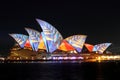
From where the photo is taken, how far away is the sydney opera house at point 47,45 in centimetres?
14975

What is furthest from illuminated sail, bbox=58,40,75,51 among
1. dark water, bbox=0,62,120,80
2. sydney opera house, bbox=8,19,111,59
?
dark water, bbox=0,62,120,80

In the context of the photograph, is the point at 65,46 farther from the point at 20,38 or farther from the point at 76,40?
the point at 20,38

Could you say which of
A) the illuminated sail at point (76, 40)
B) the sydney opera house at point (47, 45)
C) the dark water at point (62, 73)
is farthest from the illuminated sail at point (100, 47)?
the dark water at point (62, 73)

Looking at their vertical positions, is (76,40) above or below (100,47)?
above

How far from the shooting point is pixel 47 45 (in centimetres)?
15862

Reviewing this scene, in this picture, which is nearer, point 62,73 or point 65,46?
point 62,73

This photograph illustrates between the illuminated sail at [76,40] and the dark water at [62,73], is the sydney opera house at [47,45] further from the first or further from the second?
the dark water at [62,73]

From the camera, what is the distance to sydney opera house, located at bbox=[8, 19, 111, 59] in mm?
149750

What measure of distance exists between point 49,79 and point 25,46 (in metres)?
102

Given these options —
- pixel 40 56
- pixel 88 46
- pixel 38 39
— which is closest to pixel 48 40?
pixel 38 39

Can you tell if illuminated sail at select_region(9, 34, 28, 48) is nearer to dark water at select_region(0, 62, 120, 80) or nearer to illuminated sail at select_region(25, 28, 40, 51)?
illuminated sail at select_region(25, 28, 40, 51)

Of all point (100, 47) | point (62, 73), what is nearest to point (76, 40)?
point (100, 47)

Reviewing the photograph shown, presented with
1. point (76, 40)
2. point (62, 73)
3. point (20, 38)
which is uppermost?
point (20, 38)

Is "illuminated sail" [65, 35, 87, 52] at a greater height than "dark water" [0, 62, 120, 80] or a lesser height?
greater
